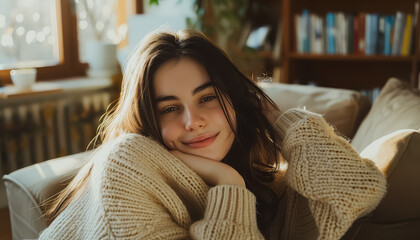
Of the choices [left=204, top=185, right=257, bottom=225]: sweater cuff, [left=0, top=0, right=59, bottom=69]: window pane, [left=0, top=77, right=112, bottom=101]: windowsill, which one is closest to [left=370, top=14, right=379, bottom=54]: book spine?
[left=0, top=77, right=112, bottom=101]: windowsill

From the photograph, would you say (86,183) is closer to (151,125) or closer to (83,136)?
(151,125)

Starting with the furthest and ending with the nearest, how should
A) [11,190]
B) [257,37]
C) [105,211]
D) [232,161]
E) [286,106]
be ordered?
[257,37] < [286,106] < [11,190] < [232,161] < [105,211]

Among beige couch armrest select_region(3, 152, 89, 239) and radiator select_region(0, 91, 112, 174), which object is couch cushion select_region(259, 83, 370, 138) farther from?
radiator select_region(0, 91, 112, 174)

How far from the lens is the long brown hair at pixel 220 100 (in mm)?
1041

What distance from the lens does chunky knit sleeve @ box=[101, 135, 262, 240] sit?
0.84 meters

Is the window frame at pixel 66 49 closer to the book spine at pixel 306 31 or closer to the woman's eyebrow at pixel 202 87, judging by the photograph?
the book spine at pixel 306 31

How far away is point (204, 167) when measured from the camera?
3.32 ft

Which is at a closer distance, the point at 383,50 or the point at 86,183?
the point at 86,183

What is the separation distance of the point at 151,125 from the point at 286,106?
75 cm

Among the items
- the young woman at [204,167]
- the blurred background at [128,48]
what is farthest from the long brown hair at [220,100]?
the blurred background at [128,48]

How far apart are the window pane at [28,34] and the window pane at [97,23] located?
0.18 metres

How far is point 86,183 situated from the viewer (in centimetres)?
106

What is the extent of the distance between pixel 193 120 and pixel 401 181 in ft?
1.44

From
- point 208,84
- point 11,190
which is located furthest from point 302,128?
point 11,190
